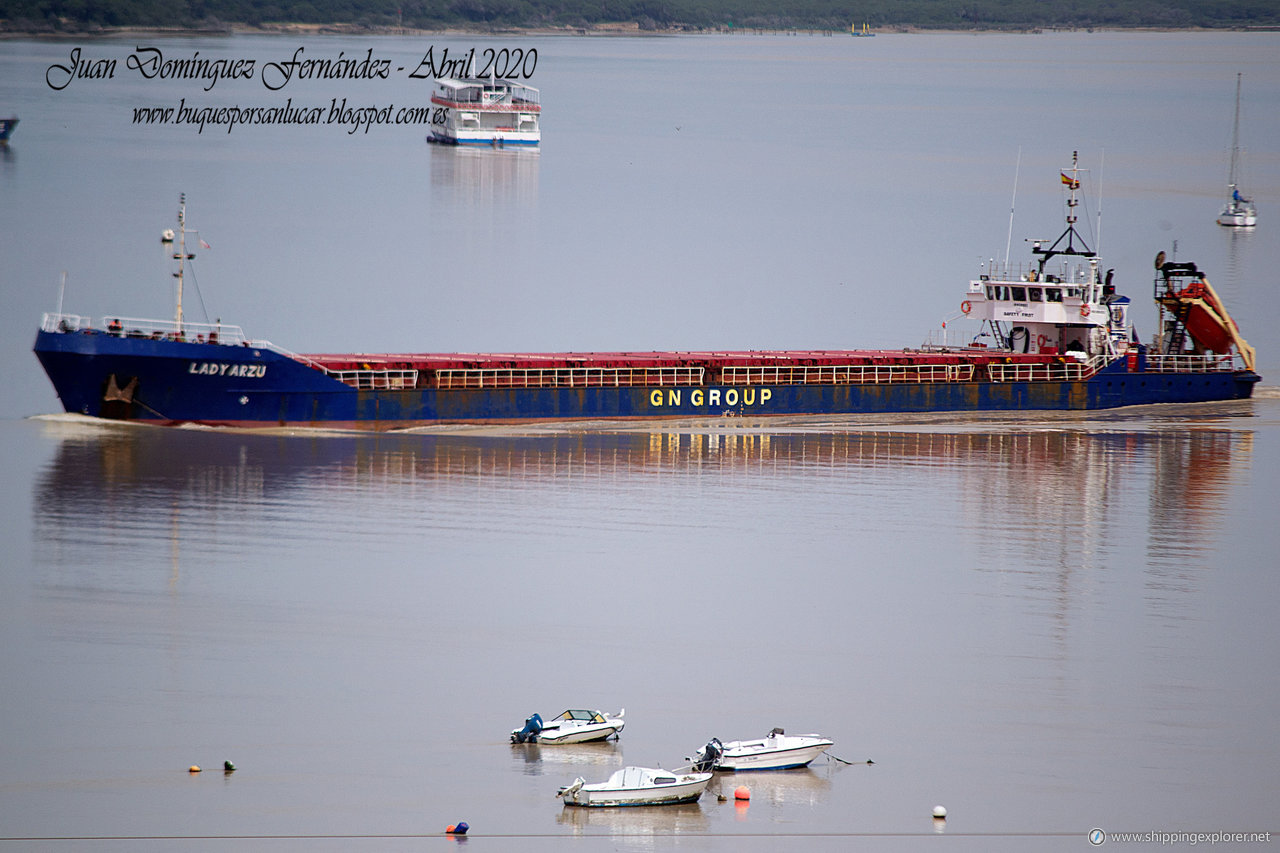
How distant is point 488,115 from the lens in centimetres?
11412

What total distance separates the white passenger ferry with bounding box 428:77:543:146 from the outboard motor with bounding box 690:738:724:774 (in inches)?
3907

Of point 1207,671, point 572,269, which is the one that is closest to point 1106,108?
point 572,269

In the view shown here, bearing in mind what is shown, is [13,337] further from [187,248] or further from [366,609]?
[366,609]

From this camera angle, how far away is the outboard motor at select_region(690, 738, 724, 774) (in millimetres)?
18672

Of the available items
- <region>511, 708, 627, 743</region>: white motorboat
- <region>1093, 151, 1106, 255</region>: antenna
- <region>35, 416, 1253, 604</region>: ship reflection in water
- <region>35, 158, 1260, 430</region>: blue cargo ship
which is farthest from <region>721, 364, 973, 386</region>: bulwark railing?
<region>1093, 151, 1106, 255</region>: antenna

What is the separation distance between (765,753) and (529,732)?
9.91 ft

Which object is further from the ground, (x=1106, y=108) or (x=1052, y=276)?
(x=1106, y=108)

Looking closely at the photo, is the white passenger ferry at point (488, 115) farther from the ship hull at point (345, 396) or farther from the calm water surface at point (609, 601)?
the ship hull at point (345, 396)

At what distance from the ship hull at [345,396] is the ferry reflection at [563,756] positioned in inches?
742

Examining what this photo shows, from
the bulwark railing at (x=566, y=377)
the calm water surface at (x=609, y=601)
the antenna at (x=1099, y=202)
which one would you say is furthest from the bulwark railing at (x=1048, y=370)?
the antenna at (x=1099, y=202)

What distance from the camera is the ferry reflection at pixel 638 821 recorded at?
57.7 ft

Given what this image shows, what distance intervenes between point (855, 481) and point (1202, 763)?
15728 millimetres

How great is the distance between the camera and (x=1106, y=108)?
504 feet

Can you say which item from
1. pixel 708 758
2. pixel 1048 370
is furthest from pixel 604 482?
pixel 1048 370
